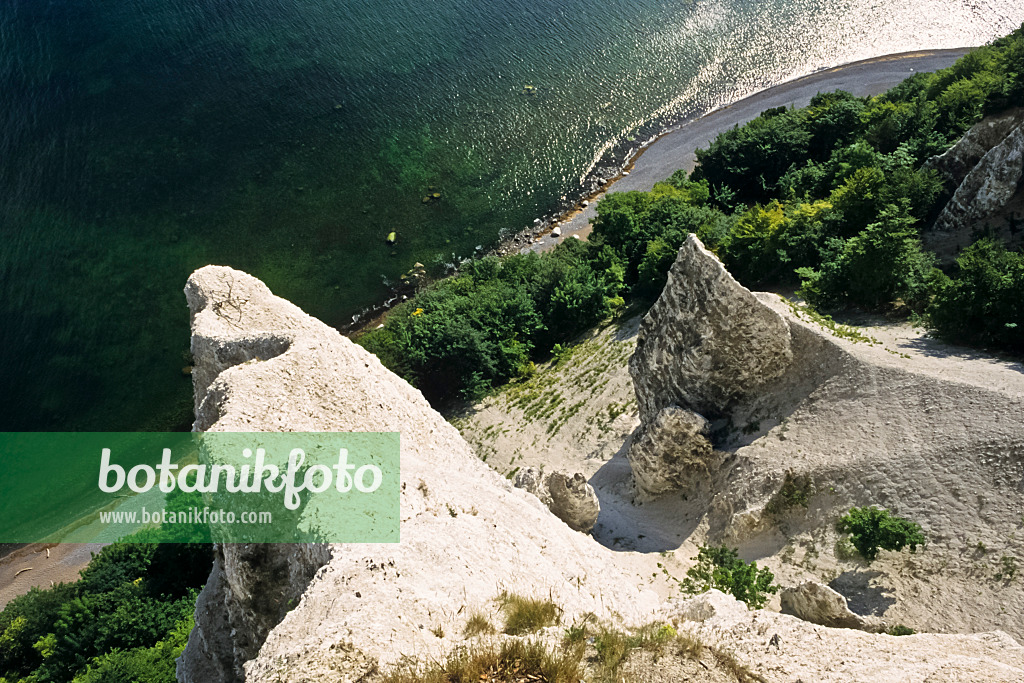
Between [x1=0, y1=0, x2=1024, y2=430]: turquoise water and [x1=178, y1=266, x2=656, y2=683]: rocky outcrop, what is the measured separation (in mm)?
29718

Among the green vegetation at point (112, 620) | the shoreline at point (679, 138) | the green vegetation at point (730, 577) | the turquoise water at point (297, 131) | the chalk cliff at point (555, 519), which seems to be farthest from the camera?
the shoreline at point (679, 138)

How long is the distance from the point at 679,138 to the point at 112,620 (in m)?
54.0

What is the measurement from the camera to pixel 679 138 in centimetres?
6131

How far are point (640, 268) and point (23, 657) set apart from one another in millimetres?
36850

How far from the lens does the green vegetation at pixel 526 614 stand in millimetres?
12922

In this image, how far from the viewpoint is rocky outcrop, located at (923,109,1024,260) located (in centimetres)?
3152

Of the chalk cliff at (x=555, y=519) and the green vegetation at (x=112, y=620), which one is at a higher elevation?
the chalk cliff at (x=555, y=519)

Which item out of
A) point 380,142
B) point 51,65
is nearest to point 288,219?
point 380,142

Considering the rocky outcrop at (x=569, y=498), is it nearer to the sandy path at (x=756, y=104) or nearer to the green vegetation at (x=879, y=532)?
the green vegetation at (x=879, y=532)

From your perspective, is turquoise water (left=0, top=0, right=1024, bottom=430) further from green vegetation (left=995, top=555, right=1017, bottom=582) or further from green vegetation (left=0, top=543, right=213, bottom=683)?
green vegetation (left=995, top=555, right=1017, bottom=582)

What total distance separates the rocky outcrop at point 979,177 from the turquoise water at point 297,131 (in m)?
29.6

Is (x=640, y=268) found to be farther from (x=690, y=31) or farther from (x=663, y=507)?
(x=690, y=31)

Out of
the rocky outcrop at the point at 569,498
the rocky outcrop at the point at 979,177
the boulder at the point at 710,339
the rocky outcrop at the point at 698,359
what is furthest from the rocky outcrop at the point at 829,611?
the rocky outcrop at the point at 979,177

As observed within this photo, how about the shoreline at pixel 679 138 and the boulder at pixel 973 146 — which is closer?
the boulder at pixel 973 146
